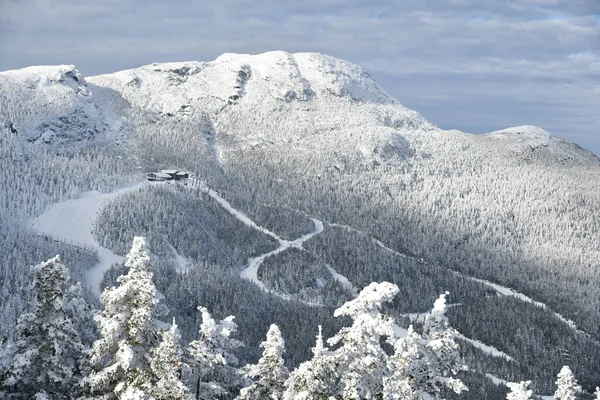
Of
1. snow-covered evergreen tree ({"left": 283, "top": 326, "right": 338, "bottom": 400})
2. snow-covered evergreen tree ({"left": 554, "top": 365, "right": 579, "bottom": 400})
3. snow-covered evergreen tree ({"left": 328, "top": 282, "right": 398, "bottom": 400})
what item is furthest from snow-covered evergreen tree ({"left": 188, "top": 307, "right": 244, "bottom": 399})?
snow-covered evergreen tree ({"left": 554, "top": 365, "right": 579, "bottom": 400})

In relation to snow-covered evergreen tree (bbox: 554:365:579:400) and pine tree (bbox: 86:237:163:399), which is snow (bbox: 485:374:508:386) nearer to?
snow-covered evergreen tree (bbox: 554:365:579:400)

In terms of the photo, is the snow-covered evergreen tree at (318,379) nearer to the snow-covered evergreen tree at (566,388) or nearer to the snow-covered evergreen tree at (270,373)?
the snow-covered evergreen tree at (270,373)

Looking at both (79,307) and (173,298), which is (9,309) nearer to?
(173,298)

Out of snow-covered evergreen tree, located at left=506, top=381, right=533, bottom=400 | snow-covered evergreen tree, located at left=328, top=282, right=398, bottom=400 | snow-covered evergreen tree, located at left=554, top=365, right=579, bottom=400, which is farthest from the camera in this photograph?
snow-covered evergreen tree, located at left=554, top=365, right=579, bottom=400

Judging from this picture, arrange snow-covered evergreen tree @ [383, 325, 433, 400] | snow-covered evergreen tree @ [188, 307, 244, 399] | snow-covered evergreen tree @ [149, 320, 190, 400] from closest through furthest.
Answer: snow-covered evergreen tree @ [383, 325, 433, 400] < snow-covered evergreen tree @ [149, 320, 190, 400] < snow-covered evergreen tree @ [188, 307, 244, 399]

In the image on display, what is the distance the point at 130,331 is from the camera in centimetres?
3041

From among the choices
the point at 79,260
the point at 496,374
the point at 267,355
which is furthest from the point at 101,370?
the point at 496,374

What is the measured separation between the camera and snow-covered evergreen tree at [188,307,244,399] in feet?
119

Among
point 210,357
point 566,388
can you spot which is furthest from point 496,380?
point 210,357

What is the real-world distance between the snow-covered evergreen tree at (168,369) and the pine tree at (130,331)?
1068mm

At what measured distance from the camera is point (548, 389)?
177375mm

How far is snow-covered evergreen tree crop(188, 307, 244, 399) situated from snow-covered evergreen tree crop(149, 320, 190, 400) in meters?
6.26

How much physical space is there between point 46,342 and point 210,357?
9147 mm

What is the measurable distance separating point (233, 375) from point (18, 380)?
1351 centimetres
